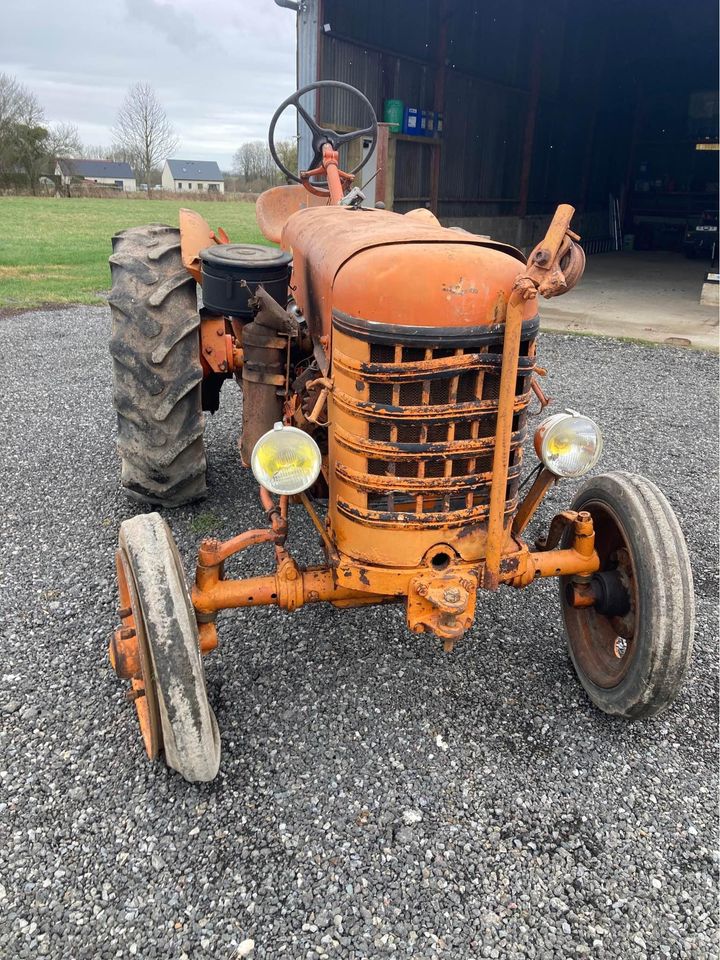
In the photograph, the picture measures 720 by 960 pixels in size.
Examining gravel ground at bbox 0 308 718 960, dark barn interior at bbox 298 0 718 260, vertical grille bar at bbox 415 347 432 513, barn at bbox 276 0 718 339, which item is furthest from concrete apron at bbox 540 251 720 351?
vertical grille bar at bbox 415 347 432 513

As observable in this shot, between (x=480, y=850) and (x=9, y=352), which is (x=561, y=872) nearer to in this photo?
(x=480, y=850)

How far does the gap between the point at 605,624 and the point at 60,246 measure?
1611cm

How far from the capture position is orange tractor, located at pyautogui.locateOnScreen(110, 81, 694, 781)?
1.94 m

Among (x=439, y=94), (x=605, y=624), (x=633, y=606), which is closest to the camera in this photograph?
(x=633, y=606)

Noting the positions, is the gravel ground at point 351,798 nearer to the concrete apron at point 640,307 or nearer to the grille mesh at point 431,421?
the grille mesh at point 431,421

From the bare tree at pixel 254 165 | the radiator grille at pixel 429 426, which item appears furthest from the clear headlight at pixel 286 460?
the bare tree at pixel 254 165

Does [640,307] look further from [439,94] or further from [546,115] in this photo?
[546,115]

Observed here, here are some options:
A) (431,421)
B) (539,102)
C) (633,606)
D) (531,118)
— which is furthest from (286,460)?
(539,102)

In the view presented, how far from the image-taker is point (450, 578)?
2146 millimetres

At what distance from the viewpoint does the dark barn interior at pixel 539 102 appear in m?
10.5

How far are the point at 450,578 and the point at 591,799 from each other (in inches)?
31.4

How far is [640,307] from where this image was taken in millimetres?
10656

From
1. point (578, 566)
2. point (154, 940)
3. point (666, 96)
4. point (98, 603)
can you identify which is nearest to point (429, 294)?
point (578, 566)

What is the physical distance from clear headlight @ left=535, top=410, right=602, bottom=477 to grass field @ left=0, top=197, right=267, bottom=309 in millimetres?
8981
